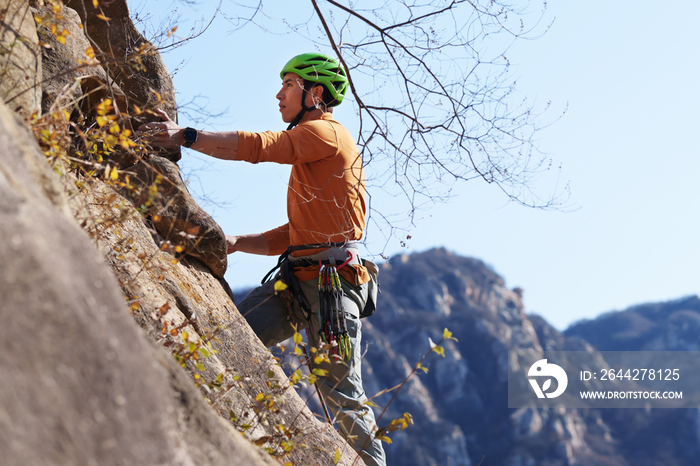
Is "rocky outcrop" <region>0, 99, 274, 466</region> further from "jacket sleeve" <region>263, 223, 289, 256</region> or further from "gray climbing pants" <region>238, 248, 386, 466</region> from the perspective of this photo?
"jacket sleeve" <region>263, 223, 289, 256</region>

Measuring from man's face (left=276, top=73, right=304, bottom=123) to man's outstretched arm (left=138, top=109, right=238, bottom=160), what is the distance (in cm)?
85

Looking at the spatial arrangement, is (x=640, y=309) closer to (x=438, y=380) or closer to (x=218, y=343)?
(x=438, y=380)

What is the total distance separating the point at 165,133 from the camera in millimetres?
4344

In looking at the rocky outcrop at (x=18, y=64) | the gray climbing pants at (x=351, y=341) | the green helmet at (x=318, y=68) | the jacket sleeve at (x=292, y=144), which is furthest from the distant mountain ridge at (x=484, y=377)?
the rocky outcrop at (x=18, y=64)

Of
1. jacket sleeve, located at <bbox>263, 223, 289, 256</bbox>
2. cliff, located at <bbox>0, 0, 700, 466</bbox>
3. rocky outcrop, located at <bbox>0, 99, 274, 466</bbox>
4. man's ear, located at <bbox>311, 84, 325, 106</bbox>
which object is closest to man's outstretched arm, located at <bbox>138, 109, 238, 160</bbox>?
cliff, located at <bbox>0, 0, 700, 466</bbox>

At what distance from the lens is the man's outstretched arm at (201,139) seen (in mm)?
4180

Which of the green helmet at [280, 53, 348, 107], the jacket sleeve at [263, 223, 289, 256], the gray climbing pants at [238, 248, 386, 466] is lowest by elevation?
the gray climbing pants at [238, 248, 386, 466]

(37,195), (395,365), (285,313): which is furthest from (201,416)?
(395,365)

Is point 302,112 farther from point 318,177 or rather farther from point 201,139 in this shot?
point 201,139

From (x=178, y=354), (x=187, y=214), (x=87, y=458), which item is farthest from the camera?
(x=187, y=214)

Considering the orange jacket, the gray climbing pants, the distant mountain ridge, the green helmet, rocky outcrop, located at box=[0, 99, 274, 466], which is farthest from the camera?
the distant mountain ridge

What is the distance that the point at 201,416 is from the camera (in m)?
2.13

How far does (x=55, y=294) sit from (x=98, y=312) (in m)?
0.14

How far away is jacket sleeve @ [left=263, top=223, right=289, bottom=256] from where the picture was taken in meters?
5.38
